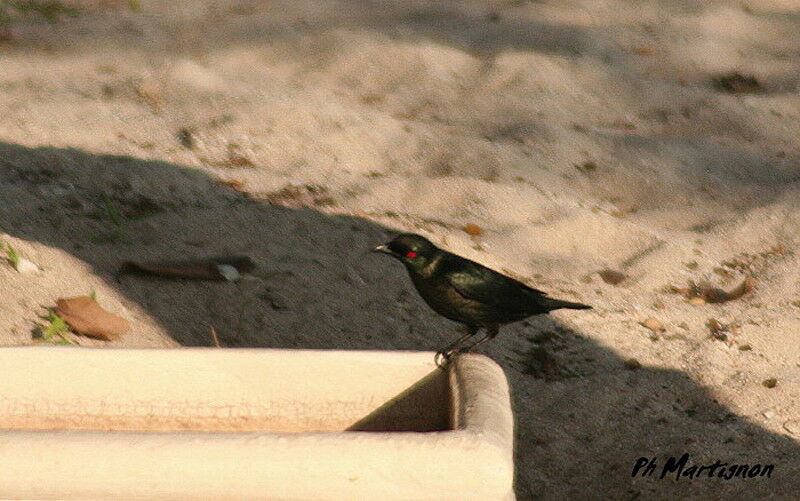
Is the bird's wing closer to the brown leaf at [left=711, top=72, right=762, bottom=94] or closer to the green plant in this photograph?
the green plant

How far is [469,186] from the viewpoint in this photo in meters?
3.84

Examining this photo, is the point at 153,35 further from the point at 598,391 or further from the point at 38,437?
the point at 38,437

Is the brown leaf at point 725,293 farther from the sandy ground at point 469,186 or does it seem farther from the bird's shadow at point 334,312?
the bird's shadow at point 334,312

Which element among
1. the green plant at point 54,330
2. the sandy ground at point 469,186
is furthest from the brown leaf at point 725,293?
the green plant at point 54,330

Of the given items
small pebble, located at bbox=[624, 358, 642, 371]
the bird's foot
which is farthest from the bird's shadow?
the bird's foot

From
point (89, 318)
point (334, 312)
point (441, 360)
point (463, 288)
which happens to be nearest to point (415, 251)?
point (463, 288)

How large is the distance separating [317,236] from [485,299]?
3.96ft

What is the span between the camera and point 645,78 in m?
4.97

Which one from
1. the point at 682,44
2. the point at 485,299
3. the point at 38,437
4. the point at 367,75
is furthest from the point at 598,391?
the point at 682,44

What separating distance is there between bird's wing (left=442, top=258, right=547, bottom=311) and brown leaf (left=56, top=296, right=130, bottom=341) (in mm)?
923

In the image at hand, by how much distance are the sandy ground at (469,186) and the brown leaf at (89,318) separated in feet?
0.11

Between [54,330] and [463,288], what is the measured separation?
1004 millimetres

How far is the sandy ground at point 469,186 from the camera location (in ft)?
9.08

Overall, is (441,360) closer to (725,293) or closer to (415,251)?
(415,251)
